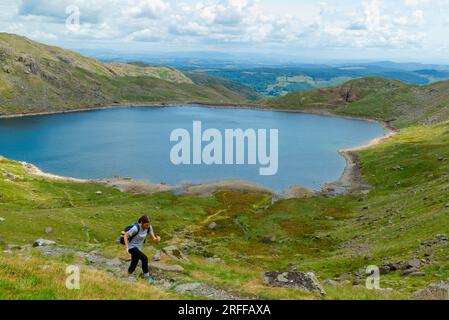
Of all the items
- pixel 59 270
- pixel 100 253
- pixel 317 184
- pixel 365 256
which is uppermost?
pixel 59 270

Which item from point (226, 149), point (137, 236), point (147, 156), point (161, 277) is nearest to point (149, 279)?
point (161, 277)

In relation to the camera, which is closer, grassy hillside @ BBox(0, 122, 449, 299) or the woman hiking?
the woman hiking

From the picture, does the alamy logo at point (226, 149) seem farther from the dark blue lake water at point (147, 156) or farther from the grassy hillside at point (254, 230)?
the grassy hillside at point (254, 230)

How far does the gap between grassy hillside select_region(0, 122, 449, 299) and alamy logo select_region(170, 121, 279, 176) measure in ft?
116

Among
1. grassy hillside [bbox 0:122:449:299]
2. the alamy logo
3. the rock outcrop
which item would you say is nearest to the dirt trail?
grassy hillside [bbox 0:122:449:299]

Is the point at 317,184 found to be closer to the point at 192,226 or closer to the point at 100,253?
the point at 192,226

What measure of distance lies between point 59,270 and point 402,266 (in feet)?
95.6

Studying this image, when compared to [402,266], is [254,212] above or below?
below

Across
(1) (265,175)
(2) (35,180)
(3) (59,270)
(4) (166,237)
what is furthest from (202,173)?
(3) (59,270)

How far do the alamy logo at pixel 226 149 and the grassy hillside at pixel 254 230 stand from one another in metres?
35.4

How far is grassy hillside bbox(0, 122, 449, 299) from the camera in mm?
24844

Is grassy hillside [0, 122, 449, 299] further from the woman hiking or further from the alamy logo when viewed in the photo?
the alamy logo

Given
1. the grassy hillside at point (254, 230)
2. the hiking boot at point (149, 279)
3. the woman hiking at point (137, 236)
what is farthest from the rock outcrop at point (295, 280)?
the woman hiking at point (137, 236)

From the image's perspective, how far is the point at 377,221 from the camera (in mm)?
63719
